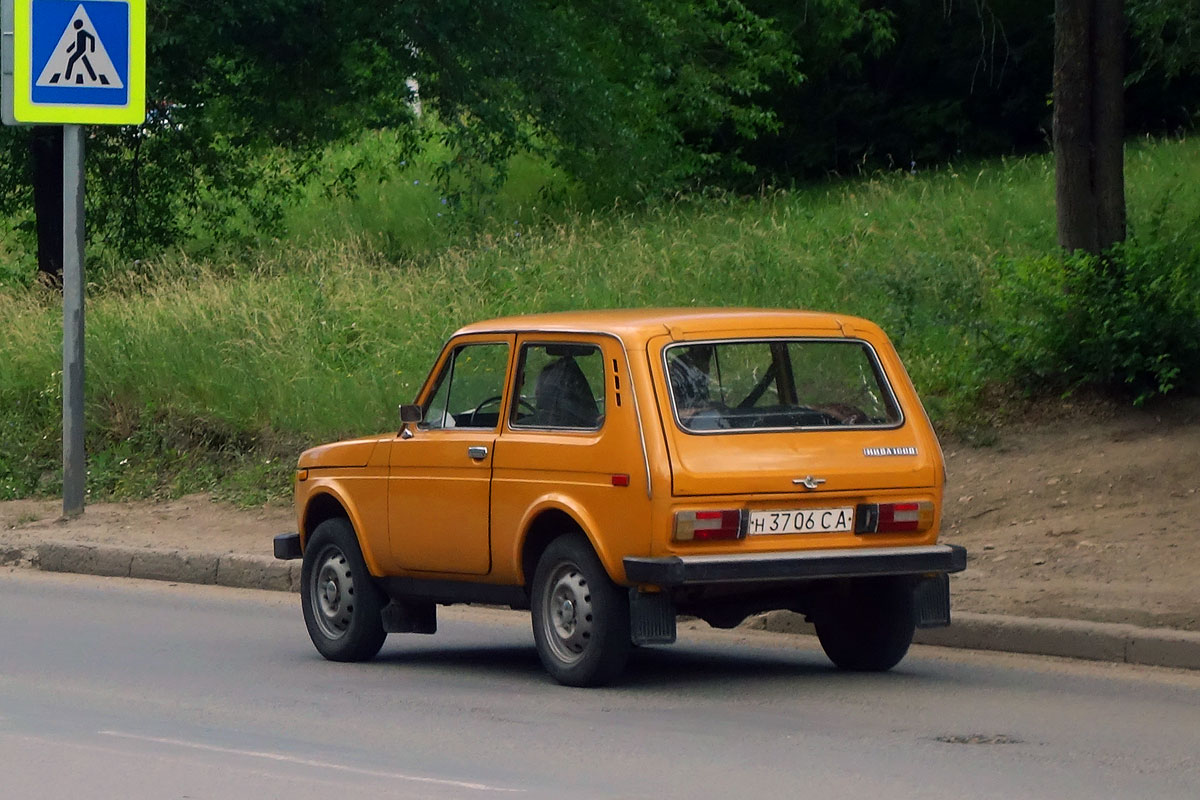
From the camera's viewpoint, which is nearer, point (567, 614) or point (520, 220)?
point (567, 614)

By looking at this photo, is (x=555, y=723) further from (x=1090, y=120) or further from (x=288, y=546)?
(x=1090, y=120)

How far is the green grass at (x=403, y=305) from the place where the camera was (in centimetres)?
1744

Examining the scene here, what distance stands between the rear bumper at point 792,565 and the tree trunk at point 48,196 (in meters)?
17.4

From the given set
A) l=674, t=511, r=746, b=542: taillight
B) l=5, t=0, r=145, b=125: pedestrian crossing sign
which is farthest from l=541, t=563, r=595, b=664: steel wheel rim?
l=5, t=0, r=145, b=125: pedestrian crossing sign

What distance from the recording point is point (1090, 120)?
15289 mm

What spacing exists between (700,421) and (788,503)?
0.53 meters

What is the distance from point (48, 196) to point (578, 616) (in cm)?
1735

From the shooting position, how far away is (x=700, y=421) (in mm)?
8758

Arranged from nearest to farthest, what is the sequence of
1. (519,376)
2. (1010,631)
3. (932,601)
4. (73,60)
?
1. (932,601)
2. (519,376)
3. (1010,631)
4. (73,60)

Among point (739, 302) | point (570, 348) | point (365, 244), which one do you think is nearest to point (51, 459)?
point (739, 302)

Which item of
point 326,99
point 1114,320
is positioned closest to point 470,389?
point 1114,320

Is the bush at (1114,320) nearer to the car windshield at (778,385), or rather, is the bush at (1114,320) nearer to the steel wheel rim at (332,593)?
the car windshield at (778,385)

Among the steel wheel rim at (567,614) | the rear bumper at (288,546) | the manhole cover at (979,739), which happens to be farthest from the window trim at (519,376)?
the manhole cover at (979,739)

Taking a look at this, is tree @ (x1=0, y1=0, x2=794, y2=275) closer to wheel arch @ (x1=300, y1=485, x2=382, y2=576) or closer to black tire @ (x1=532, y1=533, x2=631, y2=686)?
wheel arch @ (x1=300, y1=485, x2=382, y2=576)
